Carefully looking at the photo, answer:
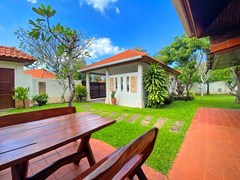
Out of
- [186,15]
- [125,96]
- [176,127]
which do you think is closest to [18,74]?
[125,96]

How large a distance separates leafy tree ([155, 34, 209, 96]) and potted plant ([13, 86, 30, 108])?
13.0m

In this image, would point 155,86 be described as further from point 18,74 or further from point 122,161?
point 18,74

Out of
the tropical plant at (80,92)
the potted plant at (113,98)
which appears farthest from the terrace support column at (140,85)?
the tropical plant at (80,92)

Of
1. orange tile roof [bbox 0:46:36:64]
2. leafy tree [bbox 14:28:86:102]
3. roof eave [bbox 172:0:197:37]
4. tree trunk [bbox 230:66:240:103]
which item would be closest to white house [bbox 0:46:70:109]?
orange tile roof [bbox 0:46:36:64]

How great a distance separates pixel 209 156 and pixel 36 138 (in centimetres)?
313

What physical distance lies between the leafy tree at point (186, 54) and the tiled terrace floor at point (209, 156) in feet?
30.8

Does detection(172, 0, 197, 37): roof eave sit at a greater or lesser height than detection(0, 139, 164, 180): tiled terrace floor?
greater

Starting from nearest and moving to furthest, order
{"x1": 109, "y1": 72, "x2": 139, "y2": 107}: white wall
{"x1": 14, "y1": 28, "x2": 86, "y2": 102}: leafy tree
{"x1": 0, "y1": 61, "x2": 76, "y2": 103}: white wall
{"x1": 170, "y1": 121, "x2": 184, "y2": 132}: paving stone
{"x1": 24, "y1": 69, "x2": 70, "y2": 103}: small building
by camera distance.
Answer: {"x1": 170, "y1": 121, "x2": 184, "y2": 132}: paving stone → {"x1": 0, "y1": 61, "x2": 76, "y2": 103}: white wall → {"x1": 109, "y1": 72, "x2": 139, "y2": 107}: white wall → {"x1": 24, "y1": 69, "x2": 70, "y2": 103}: small building → {"x1": 14, "y1": 28, "x2": 86, "y2": 102}: leafy tree

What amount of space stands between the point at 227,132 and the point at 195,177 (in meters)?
2.76

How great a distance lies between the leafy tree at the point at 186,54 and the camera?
40.4 feet

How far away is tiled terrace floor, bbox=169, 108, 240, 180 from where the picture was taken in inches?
87.3

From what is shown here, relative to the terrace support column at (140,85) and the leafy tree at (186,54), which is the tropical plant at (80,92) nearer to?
the terrace support column at (140,85)

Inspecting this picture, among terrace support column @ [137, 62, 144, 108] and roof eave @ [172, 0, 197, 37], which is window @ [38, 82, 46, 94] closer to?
terrace support column @ [137, 62, 144, 108]

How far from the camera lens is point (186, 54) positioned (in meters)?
12.7
